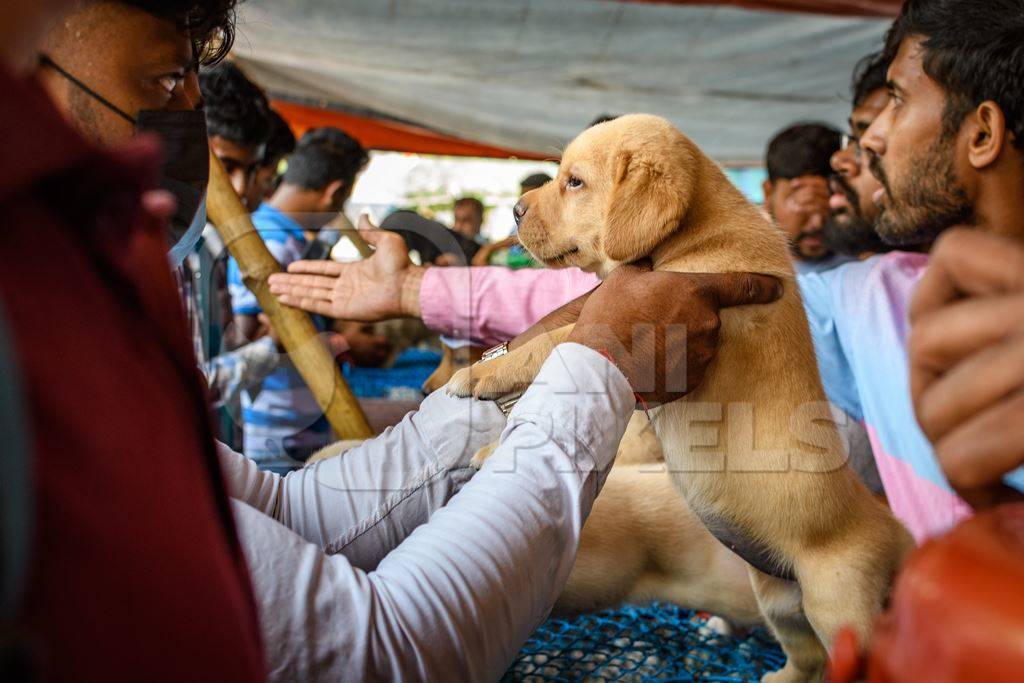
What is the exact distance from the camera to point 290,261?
7.32 feet

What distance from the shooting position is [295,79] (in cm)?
494

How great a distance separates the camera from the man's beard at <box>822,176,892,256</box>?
2717mm

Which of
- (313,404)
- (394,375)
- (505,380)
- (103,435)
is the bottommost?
(394,375)

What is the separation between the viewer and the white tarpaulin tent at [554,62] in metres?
3.93

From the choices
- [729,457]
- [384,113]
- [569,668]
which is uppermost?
[384,113]

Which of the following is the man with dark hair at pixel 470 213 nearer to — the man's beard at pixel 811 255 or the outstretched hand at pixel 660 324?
the man's beard at pixel 811 255

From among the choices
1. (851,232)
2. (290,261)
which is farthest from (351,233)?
(851,232)

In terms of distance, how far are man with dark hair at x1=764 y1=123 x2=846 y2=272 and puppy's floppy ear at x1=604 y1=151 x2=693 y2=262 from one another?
1.79m

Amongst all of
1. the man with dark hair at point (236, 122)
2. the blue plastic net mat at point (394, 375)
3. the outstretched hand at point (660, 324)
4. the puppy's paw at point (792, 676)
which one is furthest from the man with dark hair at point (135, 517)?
the man with dark hair at point (236, 122)

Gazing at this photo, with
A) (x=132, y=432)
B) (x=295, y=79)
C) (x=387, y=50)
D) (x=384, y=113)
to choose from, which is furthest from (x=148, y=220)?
(x=384, y=113)

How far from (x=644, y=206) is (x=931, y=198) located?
60cm

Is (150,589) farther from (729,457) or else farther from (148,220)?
(729,457)

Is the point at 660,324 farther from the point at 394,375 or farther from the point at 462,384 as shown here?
the point at 394,375

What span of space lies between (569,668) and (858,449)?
84cm
